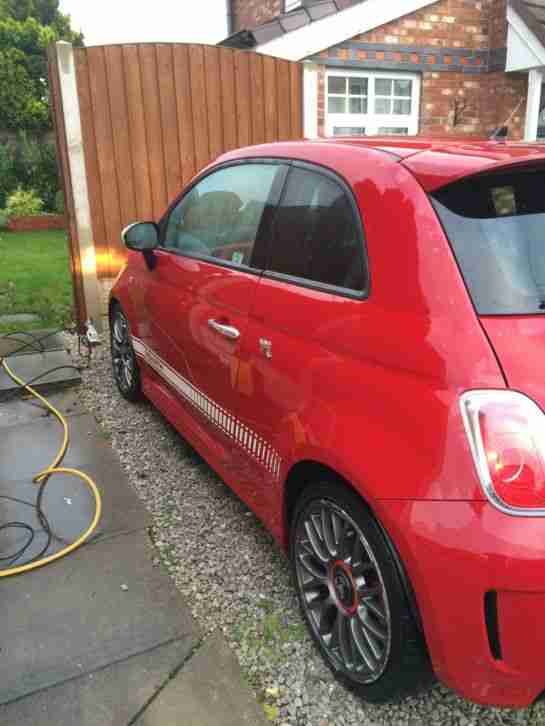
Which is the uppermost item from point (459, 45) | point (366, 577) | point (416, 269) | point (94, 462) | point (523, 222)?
point (459, 45)

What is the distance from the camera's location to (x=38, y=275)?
866 centimetres

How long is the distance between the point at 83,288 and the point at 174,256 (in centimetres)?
296

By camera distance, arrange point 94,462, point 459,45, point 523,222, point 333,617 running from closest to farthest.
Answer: point 523,222, point 333,617, point 94,462, point 459,45

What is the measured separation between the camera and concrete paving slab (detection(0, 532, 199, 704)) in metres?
2.25

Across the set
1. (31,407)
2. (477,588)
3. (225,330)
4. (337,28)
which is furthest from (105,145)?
(477,588)

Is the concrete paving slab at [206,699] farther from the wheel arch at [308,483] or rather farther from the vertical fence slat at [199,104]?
the vertical fence slat at [199,104]

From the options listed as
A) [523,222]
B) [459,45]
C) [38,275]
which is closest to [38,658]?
[523,222]

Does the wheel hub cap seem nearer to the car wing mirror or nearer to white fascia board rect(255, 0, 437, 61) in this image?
the car wing mirror

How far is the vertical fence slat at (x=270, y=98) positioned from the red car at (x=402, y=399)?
14.3 ft

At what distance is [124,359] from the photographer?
4.57m

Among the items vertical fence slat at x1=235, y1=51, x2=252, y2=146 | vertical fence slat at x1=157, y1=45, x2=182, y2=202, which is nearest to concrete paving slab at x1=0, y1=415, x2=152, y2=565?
vertical fence slat at x1=157, y1=45, x2=182, y2=202

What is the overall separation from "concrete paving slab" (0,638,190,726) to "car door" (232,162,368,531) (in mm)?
677

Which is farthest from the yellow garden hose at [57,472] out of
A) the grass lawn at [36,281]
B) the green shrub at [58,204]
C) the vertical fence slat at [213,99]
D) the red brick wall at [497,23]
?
the green shrub at [58,204]

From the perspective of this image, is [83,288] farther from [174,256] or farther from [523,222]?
[523,222]
